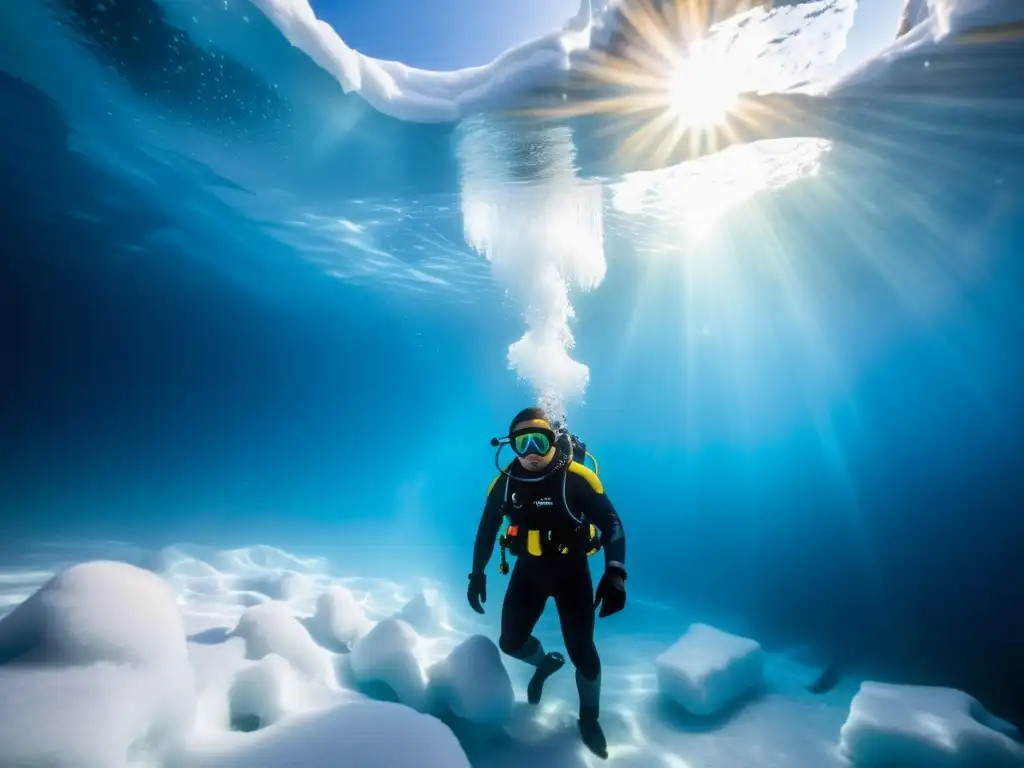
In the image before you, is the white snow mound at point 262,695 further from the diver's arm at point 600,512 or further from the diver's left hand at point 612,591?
the diver's arm at point 600,512

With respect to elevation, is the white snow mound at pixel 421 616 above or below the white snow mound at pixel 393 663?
below

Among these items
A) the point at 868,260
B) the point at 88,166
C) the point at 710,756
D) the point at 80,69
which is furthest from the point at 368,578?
the point at 868,260

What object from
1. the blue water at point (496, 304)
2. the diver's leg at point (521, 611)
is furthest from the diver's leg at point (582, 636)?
the blue water at point (496, 304)

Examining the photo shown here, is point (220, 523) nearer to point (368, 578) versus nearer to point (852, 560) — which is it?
point (368, 578)

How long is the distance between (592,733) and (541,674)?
31.7 inches

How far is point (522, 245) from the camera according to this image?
14062mm

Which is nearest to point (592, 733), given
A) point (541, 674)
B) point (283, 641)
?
point (541, 674)

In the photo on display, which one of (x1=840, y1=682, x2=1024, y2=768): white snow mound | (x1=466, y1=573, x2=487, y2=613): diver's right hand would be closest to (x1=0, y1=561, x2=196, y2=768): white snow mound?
(x1=466, y1=573, x2=487, y2=613): diver's right hand

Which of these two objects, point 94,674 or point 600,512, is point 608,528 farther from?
point 94,674

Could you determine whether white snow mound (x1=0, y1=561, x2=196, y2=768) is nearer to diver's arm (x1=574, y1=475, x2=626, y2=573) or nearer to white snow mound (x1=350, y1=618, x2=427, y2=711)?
white snow mound (x1=350, y1=618, x2=427, y2=711)

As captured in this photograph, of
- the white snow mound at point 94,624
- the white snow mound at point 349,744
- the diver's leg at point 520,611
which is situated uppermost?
the white snow mound at point 94,624

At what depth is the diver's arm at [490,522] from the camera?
4.74m

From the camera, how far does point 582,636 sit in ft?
14.2

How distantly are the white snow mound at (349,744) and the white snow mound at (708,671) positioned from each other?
3.43 metres
